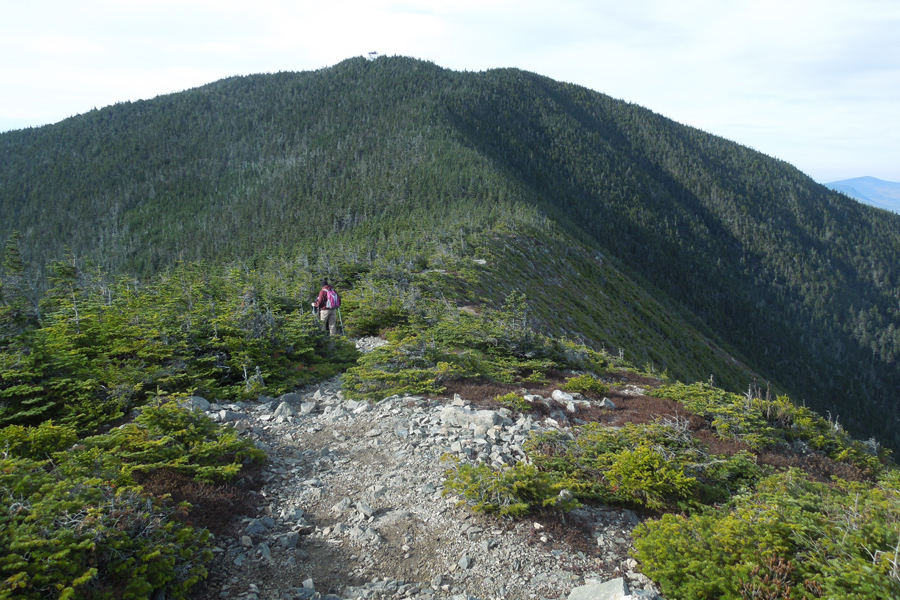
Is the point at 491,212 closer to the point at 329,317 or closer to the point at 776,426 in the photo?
the point at 329,317

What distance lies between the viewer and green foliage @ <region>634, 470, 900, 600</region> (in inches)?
157

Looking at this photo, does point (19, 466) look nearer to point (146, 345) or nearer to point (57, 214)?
point (146, 345)

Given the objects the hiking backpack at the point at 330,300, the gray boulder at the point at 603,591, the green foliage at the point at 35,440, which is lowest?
the gray boulder at the point at 603,591

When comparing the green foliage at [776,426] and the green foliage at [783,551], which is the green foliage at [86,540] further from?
the green foliage at [776,426]

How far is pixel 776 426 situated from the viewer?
9.70 m

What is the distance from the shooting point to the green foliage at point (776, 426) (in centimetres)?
896

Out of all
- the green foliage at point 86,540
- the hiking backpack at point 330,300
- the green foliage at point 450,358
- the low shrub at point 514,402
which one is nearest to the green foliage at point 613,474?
the low shrub at point 514,402

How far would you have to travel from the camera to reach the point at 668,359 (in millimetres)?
60688

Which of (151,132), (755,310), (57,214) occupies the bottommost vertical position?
(755,310)

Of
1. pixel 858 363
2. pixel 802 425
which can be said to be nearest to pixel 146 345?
pixel 802 425

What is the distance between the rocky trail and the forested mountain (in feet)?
200

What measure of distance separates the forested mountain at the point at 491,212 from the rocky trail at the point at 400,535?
6082cm

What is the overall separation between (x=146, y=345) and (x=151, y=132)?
8686 inches

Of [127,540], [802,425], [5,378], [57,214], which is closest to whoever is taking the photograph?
[127,540]
